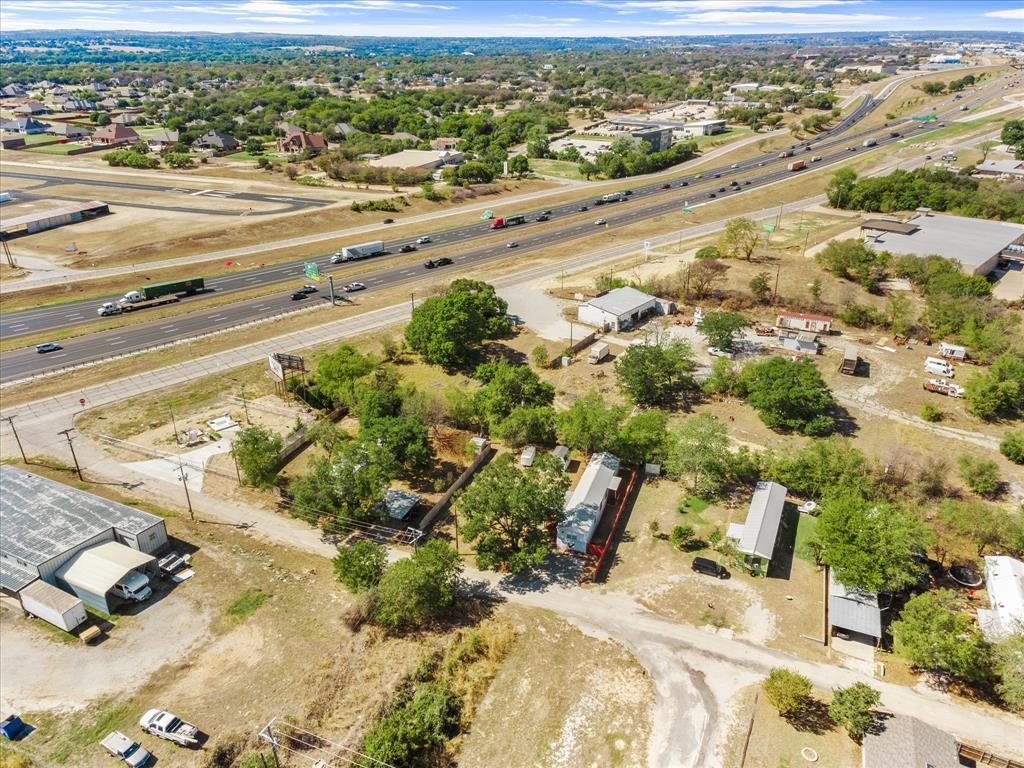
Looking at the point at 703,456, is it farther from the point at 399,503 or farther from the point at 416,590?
the point at 416,590

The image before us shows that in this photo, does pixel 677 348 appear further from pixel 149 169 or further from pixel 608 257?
pixel 149 169

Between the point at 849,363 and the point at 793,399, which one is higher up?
the point at 793,399

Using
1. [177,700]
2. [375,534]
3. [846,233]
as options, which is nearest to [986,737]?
[375,534]

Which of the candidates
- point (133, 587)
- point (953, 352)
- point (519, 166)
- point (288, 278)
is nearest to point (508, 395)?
point (133, 587)

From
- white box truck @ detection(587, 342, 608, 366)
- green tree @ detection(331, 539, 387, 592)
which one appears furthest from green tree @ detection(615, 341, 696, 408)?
green tree @ detection(331, 539, 387, 592)

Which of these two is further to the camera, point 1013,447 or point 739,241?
point 739,241

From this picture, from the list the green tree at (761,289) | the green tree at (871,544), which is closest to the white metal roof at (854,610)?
the green tree at (871,544)
